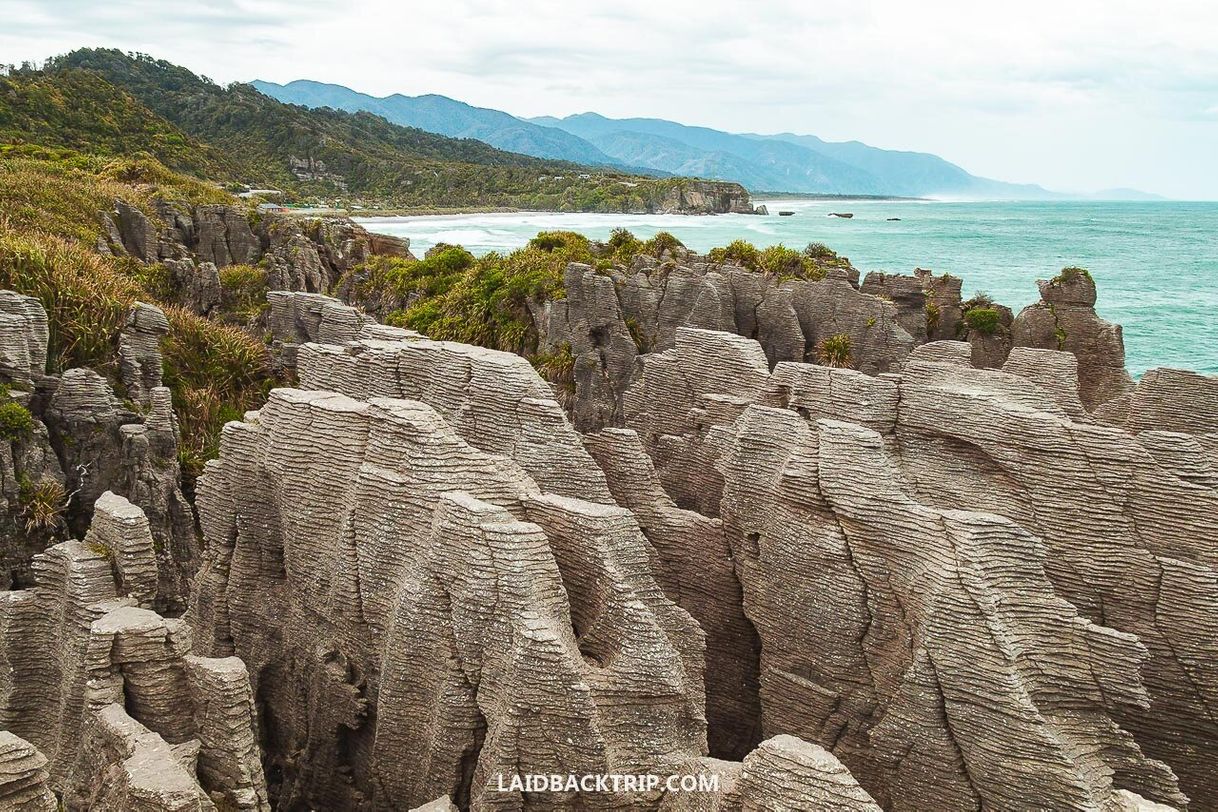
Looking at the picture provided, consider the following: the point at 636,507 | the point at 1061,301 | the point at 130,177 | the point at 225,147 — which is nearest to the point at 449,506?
the point at 636,507

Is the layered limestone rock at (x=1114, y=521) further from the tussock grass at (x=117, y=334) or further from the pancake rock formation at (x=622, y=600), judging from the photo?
the tussock grass at (x=117, y=334)

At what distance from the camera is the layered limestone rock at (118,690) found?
9383 mm

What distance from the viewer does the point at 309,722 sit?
40.9 ft

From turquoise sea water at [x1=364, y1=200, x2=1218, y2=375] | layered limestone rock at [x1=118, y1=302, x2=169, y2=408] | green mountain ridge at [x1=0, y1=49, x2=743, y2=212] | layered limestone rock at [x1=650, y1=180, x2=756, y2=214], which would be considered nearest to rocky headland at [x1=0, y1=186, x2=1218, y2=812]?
layered limestone rock at [x1=118, y1=302, x2=169, y2=408]

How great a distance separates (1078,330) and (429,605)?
21.9 m

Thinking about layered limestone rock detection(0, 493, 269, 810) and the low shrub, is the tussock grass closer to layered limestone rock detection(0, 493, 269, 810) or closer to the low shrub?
the low shrub

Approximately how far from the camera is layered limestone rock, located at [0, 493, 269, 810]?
30.8 ft

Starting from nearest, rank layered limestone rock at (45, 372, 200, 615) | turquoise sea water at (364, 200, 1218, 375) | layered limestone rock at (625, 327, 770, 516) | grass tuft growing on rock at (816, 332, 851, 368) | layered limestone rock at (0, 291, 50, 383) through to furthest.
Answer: layered limestone rock at (0, 291, 50, 383) → layered limestone rock at (625, 327, 770, 516) → layered limestone rock at (45, 372, 200, 615) → grass tuft growing on rock at (816, 332, 851, 368) → turquoise sea water at (364, 200, 1218, 375)

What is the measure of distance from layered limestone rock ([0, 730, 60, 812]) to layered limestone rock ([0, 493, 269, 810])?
59cm

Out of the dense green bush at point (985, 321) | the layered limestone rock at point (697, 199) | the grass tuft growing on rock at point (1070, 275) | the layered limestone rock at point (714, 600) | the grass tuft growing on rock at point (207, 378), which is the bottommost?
the layered limestone rock at point (714, 600)

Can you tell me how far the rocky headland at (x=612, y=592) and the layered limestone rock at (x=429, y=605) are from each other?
42mm

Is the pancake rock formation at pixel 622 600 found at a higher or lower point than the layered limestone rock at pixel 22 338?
lower

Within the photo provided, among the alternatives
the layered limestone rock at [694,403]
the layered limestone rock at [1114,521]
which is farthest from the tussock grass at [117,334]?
the layered limestone rock at [1114,521]

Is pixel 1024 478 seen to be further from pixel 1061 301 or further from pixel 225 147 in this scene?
pixel 225 147
